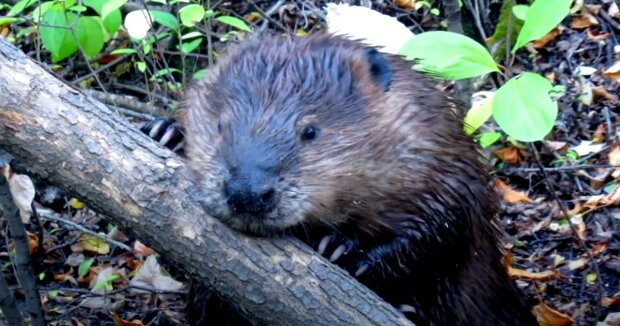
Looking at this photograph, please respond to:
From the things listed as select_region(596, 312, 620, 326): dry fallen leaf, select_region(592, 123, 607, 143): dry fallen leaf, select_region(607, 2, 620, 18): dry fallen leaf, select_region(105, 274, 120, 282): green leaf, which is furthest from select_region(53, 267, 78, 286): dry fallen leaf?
select_region(607, 2, 620, 18): dry fallen leaf

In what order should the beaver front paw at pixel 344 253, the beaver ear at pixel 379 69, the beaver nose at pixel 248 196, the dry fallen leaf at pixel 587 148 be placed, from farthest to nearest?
the dry fallen leaf at pixel 587 148
the beaver ear at pixel 379 69
the beaver front paw at pixel 344 253
the beaver nose at pixel 248 196

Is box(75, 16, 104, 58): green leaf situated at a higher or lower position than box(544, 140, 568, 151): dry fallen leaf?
higher

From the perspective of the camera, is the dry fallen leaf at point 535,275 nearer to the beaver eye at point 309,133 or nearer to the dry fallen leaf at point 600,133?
the dry fallen leaf at point 600,133

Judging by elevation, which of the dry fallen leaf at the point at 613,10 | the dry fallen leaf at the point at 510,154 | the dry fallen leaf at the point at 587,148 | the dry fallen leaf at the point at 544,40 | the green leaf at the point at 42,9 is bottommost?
the dry fallen leaf at the point at 510,154

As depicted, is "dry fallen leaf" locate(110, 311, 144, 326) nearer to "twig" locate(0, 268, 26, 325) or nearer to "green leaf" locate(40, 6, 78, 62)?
"twig" locate(0, 268, 26, 325)

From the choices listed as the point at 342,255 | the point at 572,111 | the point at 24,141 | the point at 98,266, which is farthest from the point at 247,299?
the point at 572,111

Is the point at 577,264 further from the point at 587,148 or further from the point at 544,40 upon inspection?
the point at 544,40

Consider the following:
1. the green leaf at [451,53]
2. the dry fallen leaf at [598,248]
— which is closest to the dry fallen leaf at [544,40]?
the dry fallen leaf at [598,248]
